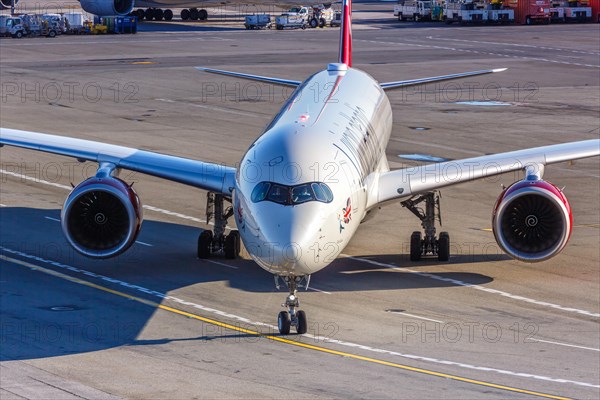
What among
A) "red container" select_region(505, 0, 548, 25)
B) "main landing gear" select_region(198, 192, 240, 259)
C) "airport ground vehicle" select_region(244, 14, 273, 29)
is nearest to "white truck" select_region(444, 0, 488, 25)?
"red container" select_region(505, 0, 548, 25)

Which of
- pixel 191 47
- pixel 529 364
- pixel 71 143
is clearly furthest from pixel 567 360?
pixel 191 47

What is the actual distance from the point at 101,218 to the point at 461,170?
940 centimetres

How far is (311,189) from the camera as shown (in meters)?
23.9

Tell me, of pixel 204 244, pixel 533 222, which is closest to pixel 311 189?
pixel 533 222

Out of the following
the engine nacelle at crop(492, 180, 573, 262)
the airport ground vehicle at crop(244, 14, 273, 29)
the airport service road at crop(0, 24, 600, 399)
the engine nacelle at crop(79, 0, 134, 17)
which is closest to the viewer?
the airport service road at crop(0, 24, 600, 399)

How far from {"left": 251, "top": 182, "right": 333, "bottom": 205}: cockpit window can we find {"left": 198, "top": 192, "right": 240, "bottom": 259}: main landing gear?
768 cm

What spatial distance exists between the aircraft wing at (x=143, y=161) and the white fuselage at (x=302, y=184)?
220 centimetres

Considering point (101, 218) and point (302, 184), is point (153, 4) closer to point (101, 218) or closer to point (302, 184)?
point (101, 218)

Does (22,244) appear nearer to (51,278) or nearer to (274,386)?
(51,278)

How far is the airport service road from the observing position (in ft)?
74.2

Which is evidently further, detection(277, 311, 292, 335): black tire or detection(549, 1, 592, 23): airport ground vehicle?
detection(549, 1, 592, 23): airport ground vehicle

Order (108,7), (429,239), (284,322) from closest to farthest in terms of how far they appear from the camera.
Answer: (284,322)
(429,239)
(108,7)

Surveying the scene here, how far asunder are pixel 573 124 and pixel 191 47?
137ft

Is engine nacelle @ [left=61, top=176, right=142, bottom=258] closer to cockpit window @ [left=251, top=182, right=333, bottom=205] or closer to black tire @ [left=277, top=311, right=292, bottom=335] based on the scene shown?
black tire @ [left=277, top=311, right=292, bottom=335]
